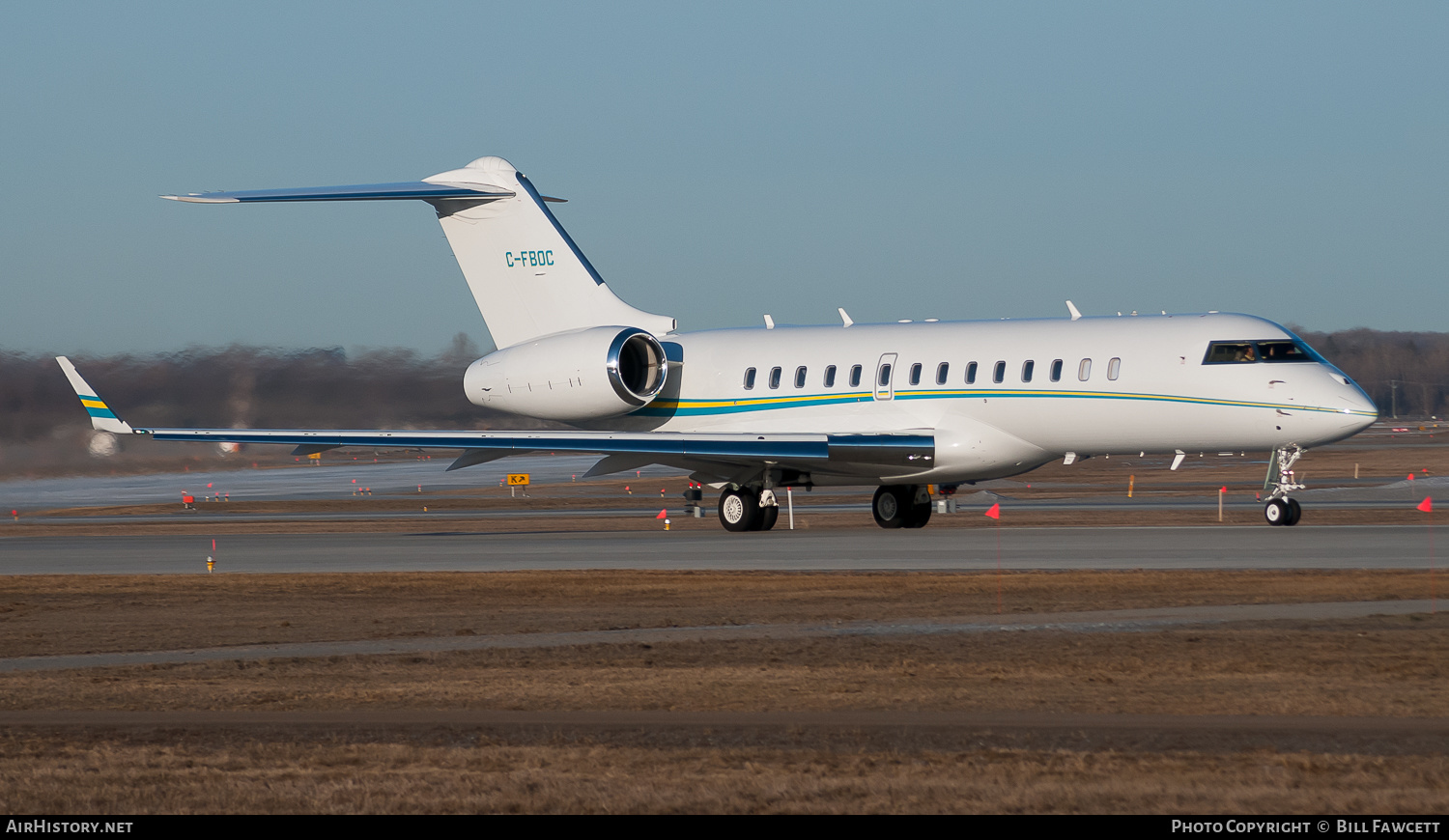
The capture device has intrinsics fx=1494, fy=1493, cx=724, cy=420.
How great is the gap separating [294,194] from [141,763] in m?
23.0

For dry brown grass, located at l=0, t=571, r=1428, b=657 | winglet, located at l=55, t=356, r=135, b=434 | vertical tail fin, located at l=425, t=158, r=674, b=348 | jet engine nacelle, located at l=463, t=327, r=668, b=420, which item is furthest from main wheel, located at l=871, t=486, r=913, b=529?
winglet, located at l=55, t=356, r=135, b=434

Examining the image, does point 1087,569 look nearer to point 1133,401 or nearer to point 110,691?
point 1133,401

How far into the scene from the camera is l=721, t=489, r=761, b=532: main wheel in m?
29.5

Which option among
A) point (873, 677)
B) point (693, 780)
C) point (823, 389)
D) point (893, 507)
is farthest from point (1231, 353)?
point (693, 780)

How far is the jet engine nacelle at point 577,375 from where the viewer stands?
30.4m

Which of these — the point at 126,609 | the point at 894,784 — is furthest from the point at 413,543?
the point at 894,784

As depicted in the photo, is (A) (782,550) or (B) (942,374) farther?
(B) (942,374)

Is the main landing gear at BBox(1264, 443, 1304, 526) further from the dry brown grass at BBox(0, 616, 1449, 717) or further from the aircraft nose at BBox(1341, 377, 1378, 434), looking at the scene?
the dry brown grass at BBox(0, 616, 1449, 717)

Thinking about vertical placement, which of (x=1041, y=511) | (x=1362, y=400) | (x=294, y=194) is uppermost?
(x=294, y=194)

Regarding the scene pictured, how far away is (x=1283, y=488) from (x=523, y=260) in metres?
16.4

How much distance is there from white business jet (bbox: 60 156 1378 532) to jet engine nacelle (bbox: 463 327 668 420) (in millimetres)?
44

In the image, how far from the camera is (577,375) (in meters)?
30.6

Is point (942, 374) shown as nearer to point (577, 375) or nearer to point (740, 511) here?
point (740, 511)
